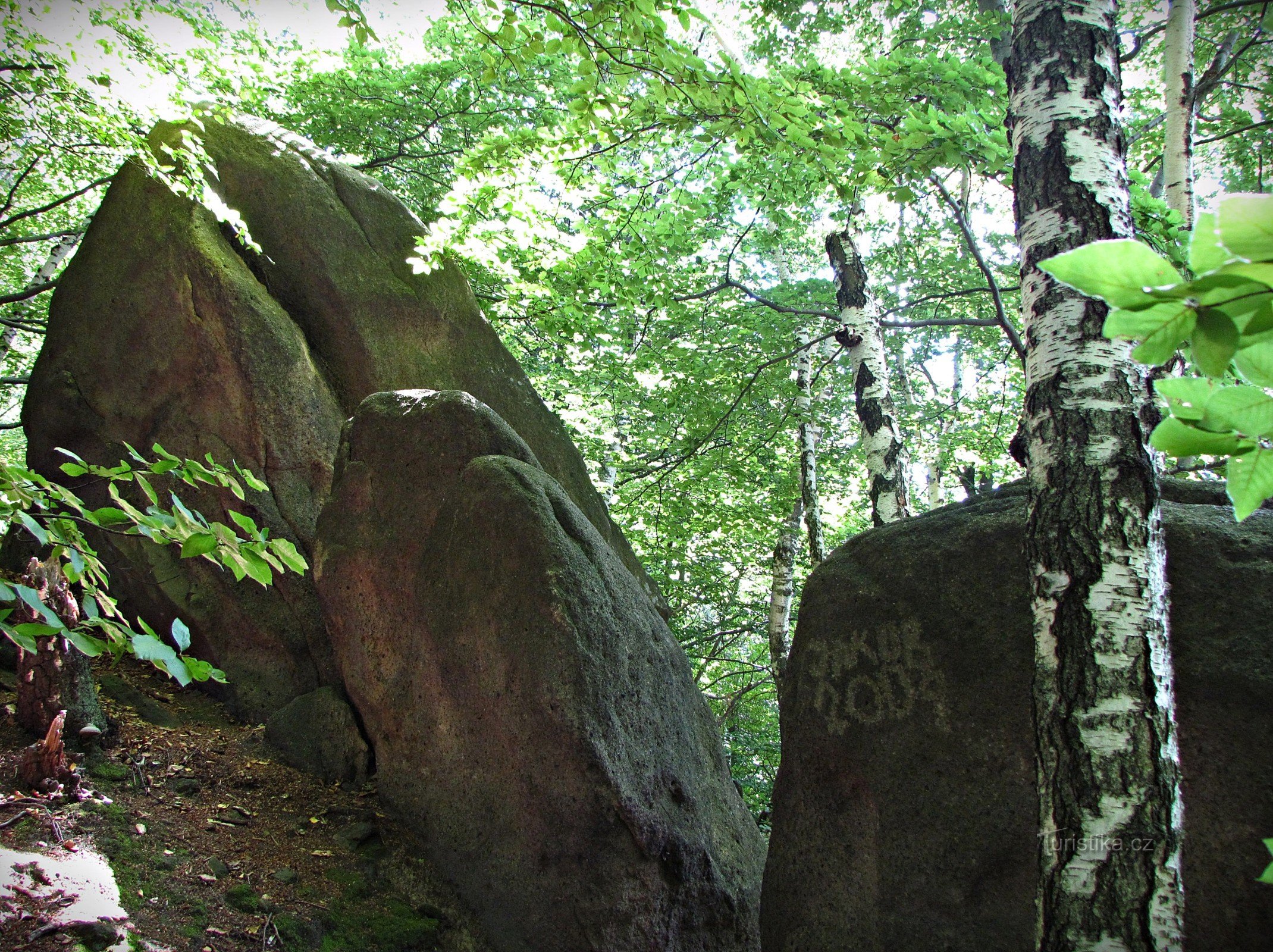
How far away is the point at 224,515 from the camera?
6441 millimetres

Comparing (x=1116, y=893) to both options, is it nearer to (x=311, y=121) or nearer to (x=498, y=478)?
(x=498, y=478)

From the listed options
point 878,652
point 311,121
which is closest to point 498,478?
point 878,652

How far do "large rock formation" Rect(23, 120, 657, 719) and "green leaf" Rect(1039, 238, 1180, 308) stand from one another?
6.26m

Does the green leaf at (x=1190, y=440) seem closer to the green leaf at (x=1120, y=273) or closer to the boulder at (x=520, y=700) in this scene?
the green leaf at (x=1120, y=273)

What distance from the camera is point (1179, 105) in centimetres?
540

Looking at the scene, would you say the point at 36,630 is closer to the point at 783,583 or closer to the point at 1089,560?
the point at 1089,560

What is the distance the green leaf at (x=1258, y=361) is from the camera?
0.71m

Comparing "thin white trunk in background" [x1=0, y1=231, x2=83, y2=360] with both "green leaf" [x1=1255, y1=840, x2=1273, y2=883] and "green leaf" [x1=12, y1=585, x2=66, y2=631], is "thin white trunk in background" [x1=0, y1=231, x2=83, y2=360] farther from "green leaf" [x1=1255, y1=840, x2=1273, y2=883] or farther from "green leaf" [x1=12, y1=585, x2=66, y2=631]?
"green leaf" [x1=1255, y1=840, x2=1273, y2=883]

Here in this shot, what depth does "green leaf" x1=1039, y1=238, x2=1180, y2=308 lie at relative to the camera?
0.61m

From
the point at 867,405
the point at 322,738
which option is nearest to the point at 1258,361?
the point at 322,738

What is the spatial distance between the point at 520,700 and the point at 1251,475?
409cm

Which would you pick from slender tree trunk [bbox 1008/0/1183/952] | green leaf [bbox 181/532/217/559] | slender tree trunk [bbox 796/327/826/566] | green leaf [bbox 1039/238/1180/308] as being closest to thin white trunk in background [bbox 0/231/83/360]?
slender tree trunk [bbox 796/327/826/566]

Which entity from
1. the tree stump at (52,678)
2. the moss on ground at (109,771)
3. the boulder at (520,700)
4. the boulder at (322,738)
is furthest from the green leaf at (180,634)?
the boulder at (322,738)

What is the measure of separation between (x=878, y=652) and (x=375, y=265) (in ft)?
20.8
